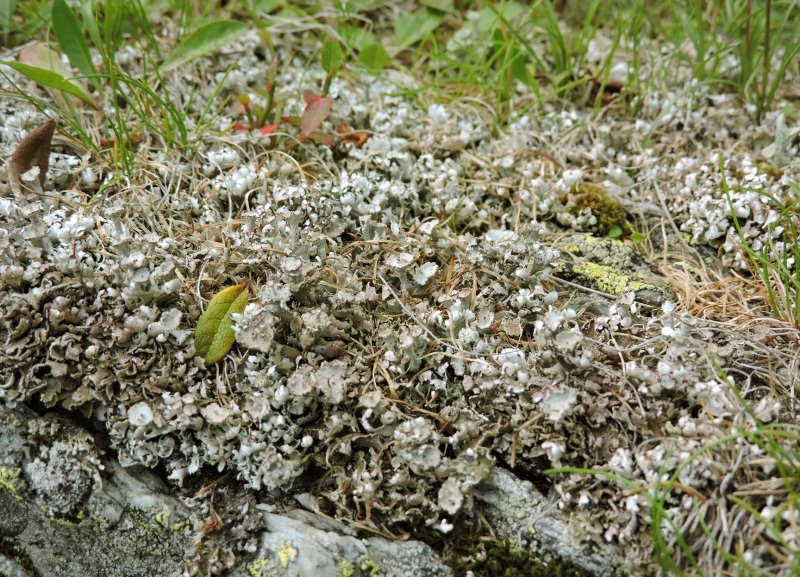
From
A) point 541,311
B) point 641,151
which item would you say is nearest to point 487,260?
point 541,311

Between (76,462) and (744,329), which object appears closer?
(76,462)

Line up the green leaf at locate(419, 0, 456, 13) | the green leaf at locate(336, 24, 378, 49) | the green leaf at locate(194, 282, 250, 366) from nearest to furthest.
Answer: the green leaf at locate(194, 282, 250, 366) → the green leaf at locate(336, 24, 378, 49) → the green leaf at locate(419, 0, 456, 13)

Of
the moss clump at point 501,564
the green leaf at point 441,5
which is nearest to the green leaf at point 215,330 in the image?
the moss clump at point 501,564

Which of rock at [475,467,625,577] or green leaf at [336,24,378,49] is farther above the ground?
green leaf at [336,24,378,49]

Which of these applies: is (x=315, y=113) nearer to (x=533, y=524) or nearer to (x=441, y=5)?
(x=441, y=5)

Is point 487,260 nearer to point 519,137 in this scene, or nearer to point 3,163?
point 519,137

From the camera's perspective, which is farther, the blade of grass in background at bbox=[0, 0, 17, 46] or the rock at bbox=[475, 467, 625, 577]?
the blade of grass in background at bbox=[0, 0, 17, 46]

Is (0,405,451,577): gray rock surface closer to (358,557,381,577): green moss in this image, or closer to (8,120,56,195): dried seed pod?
(358,557,381,577): green moss

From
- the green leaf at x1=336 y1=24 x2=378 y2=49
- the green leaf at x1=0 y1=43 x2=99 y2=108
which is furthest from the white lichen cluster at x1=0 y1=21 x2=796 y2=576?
the green leaf at x1=336 y1=24 x2=378 y2=49
